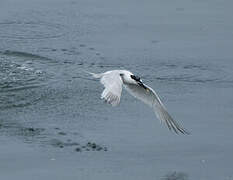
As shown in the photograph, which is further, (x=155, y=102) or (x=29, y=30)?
(x=29, y=30)

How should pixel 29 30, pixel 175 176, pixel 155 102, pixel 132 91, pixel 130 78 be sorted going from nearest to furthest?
1. pixel 175 176
2. pixel 130 78
3. pixel 155 102
4. pixel 132 91
5. pixel 29 30

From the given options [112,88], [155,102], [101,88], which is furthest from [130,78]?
[101,88]

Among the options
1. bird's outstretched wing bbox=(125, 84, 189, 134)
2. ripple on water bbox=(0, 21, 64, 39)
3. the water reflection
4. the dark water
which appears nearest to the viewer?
the water reflection

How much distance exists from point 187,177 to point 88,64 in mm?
4446

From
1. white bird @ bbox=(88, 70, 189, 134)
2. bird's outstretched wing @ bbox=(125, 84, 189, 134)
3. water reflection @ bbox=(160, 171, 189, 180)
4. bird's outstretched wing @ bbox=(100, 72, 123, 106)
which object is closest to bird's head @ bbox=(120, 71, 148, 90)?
white bird @ bbox=(88, 70, 189, 134)

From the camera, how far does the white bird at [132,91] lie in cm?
1027

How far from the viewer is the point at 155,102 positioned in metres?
11.3

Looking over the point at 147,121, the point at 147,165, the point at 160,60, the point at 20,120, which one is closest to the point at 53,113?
the point at 20,120

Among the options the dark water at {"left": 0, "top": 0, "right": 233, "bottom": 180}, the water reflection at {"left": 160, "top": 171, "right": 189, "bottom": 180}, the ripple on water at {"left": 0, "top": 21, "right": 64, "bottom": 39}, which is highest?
the ripple on water at {"left": 0, "top": 21, "right": 64, "bottom": 39}

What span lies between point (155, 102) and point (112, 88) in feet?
3.69

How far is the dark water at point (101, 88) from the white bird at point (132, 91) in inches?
9.7

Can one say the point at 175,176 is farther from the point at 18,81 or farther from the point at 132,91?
the point at 18,81

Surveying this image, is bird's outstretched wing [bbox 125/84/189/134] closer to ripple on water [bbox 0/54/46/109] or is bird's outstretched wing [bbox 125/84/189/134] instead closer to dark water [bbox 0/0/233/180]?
dark water [bbox 0/0/233/180]

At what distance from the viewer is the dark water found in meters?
10.1
